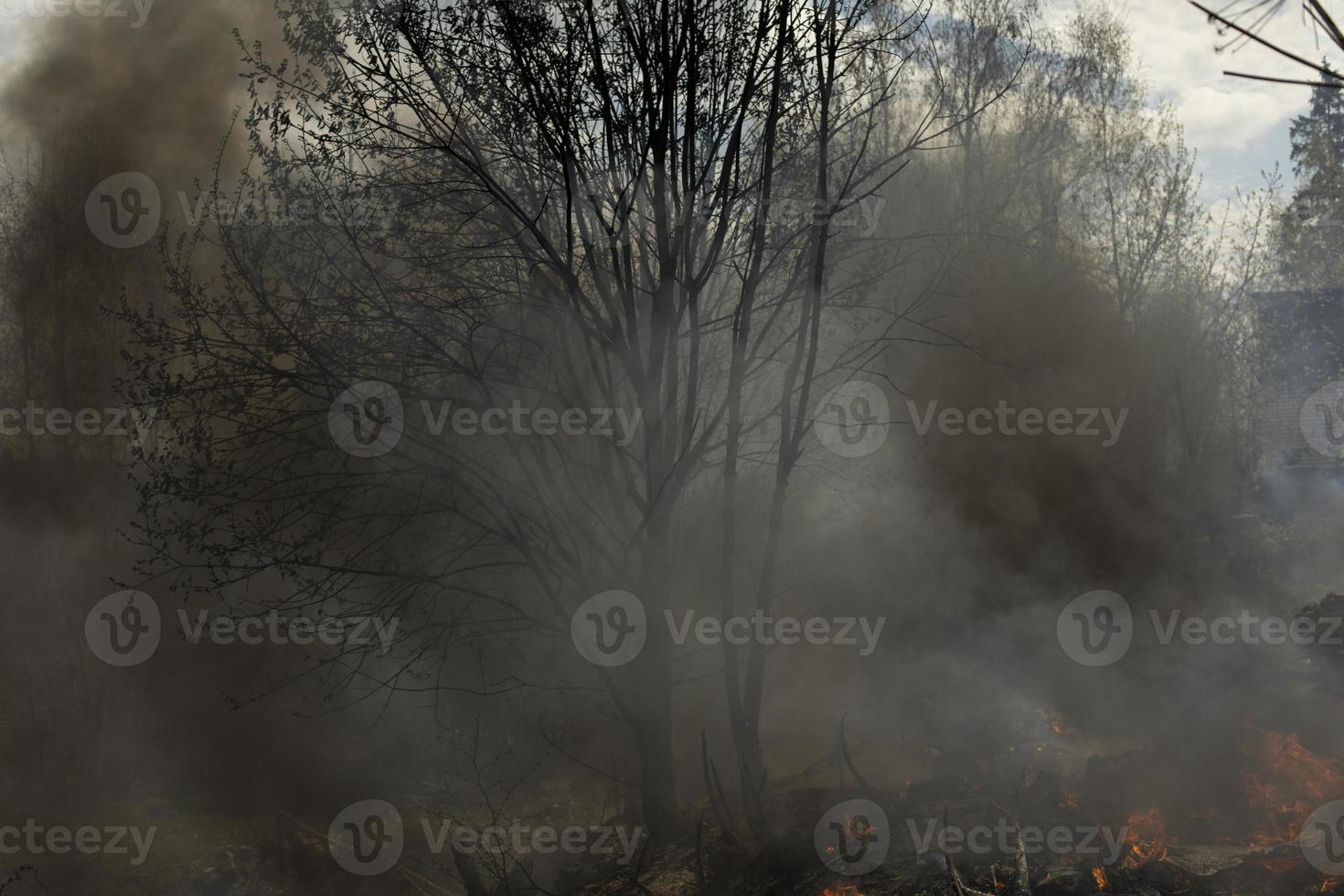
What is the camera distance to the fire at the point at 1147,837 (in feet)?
21.8

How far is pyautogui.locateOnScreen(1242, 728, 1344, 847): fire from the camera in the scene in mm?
7562

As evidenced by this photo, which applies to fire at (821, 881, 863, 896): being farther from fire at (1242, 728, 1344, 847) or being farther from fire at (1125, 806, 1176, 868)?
fire at (1242, 728, 1344, 847)

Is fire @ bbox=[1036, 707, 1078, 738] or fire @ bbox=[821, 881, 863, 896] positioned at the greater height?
fire @ bbox=[821, 881, 863, 896]

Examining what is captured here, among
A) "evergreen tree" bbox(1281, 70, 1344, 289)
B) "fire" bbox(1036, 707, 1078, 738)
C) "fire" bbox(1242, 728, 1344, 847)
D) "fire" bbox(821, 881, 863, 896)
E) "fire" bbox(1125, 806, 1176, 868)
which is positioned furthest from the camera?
"evergreen tree" bbox(1281, 70, 1344, 289)

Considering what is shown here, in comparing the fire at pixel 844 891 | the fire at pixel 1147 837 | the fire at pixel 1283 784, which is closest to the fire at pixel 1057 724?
the fire at pixel 1283 784

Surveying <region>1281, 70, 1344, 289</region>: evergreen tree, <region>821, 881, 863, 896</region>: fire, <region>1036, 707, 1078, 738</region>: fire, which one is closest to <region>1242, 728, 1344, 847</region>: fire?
<region>1036, 707, 1078, 738</region>: fire

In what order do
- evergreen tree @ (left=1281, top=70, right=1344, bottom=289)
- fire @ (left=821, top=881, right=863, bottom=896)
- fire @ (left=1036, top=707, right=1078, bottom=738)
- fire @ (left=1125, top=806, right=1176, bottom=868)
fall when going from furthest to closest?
evergreen tree @ (left=1281, top=70, right=1344, bottom=289) → fire @ (left=1036, top=707, right=1078, bottom=738) → fire @ (left=1125, top=806, right=1176, bottom=868) → fire @ (left=821, top=881, right=863, bottom=896)

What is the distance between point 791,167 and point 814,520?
828 centimetres

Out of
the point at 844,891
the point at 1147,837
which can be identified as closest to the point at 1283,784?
the point at 1147,837

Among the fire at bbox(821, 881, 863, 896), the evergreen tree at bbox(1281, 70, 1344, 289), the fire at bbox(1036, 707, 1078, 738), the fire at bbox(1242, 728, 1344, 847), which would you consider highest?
the evergreen tree at bbox(1281, 70, 1344, 289)

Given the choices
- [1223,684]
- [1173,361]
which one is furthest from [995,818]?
[1173,361]

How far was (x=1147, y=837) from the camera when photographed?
734cm

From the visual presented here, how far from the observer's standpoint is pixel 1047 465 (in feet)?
65.2

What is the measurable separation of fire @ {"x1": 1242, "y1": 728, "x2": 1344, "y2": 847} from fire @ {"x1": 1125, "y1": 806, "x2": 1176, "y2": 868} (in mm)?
639
